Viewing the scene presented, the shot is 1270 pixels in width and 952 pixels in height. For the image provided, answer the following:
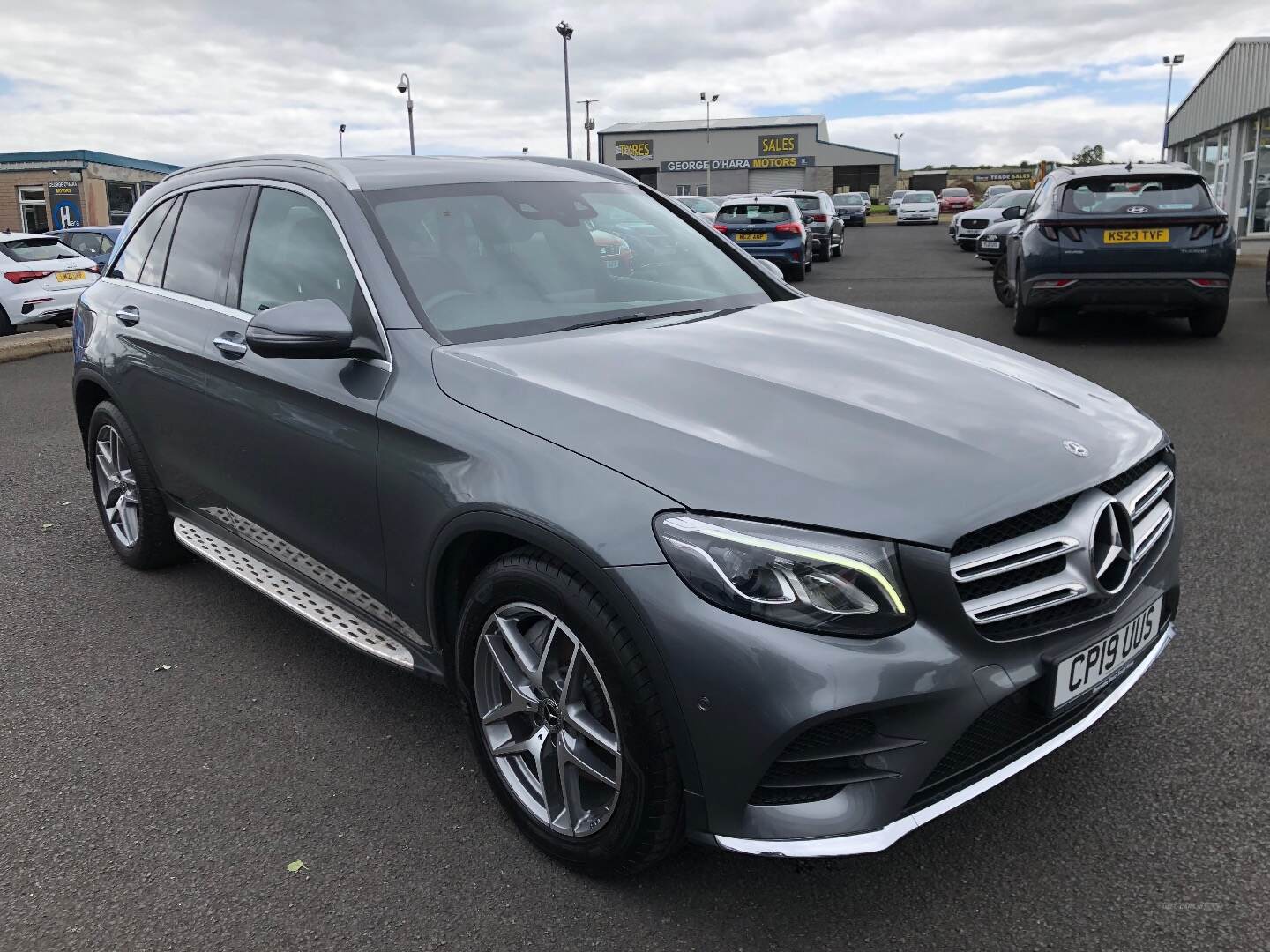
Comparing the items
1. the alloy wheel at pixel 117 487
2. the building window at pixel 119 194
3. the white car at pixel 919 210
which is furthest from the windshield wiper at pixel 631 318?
the building window at pixel 119 194

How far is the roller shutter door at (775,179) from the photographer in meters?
77.6

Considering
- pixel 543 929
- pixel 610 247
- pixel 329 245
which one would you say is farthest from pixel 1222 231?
pixel 543 929

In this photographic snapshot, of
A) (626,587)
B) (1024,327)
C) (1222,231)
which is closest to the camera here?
(626,587)

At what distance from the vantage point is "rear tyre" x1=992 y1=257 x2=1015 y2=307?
43.0 feet

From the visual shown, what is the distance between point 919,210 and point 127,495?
46025 millimetres

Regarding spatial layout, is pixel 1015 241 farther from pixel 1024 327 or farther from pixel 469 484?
pixel 469 484

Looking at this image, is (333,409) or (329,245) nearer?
(333,409)

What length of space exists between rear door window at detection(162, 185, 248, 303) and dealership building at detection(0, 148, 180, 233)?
4906 centimetres

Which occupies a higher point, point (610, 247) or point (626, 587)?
point (610, 247)

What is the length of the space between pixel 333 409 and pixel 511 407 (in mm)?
731

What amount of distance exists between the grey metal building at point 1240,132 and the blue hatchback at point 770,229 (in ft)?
35.4

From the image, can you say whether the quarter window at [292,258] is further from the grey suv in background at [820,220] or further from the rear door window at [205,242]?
the grey suv in background at [820,220]

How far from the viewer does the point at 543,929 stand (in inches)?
93.8

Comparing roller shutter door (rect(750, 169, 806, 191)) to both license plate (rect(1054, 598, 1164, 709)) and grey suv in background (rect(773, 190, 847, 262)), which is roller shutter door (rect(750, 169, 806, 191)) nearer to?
grey suv in background (rect(773, 190, 847, 262))
